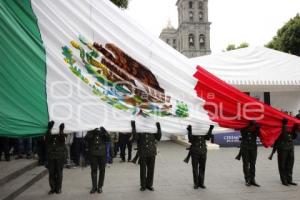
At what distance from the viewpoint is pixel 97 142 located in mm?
8438

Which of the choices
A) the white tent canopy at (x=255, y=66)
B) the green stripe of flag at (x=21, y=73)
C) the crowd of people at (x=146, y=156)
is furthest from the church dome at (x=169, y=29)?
the green stripe of flag at (x=21, y=73)

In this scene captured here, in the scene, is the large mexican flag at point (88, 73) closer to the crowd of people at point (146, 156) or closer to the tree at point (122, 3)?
the crowd of people at point (146, 156)

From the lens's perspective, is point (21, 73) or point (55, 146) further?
point (55, 146)

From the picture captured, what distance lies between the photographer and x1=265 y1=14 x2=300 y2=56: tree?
3559 centimetres

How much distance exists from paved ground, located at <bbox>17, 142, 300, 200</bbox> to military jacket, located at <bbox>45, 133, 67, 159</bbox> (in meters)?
0.89

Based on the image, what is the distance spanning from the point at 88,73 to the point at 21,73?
683 millimetres

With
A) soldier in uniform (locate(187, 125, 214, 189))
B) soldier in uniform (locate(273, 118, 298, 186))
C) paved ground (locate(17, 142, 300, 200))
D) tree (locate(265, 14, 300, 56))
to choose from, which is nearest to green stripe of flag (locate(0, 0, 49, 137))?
paved ground (locate(17, 142, 300, 200))

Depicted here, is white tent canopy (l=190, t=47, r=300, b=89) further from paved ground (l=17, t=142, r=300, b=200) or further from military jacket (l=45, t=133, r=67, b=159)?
military jacket (l=45, t=133, r=67, b=159)

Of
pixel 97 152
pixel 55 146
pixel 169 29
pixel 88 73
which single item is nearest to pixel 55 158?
pixel 55 146

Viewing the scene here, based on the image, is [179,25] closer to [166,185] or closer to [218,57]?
[218,57]

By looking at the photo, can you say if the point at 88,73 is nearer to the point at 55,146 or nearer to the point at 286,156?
the point at 55,146

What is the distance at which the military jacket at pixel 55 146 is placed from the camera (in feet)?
27.2

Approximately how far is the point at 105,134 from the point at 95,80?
471 centimetres

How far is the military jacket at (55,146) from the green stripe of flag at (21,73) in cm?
469
